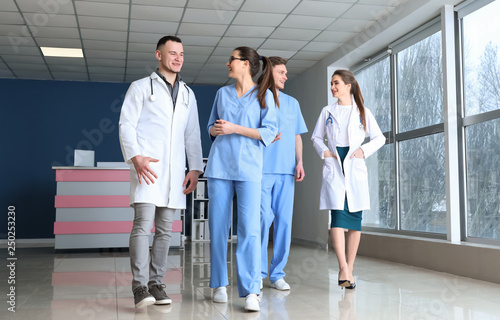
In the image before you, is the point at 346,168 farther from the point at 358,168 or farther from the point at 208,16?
the point at 208,16

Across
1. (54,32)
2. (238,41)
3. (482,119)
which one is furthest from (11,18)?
(482,119)

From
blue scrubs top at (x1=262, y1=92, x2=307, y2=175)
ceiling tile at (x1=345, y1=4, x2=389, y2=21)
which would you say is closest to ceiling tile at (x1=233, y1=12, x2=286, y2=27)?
ceiling tile at (x1=345, y1=4, x2=389, y2=21)

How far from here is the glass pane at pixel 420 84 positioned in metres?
5.14

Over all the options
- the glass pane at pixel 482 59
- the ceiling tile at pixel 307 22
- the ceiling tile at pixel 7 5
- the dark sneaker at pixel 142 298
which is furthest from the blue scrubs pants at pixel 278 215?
the ceiling tile at pixel 7 5

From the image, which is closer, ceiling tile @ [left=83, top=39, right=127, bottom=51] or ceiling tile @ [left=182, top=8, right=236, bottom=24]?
ceiling tile @ [left=182, top=8, right=236, bottom=24]

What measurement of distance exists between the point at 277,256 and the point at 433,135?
266 cm

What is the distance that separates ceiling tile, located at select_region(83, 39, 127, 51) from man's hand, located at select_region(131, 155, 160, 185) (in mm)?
4371

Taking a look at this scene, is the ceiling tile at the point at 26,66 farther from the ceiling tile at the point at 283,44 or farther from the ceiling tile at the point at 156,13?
the ceiling tile at the point at 283,44

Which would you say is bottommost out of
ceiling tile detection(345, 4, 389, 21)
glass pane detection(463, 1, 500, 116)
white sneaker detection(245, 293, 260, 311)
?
white sneaker detection(245, 293, 260, 311)

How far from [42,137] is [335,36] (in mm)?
5087

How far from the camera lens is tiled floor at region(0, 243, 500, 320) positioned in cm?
245

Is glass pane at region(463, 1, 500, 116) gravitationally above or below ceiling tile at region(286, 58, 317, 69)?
below

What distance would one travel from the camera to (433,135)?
202 inches

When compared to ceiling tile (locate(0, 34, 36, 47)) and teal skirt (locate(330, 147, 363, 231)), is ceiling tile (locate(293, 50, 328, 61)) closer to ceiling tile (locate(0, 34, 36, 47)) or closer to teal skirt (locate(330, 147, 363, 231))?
ceiling tile (locate(0, 34, 36, 47))
